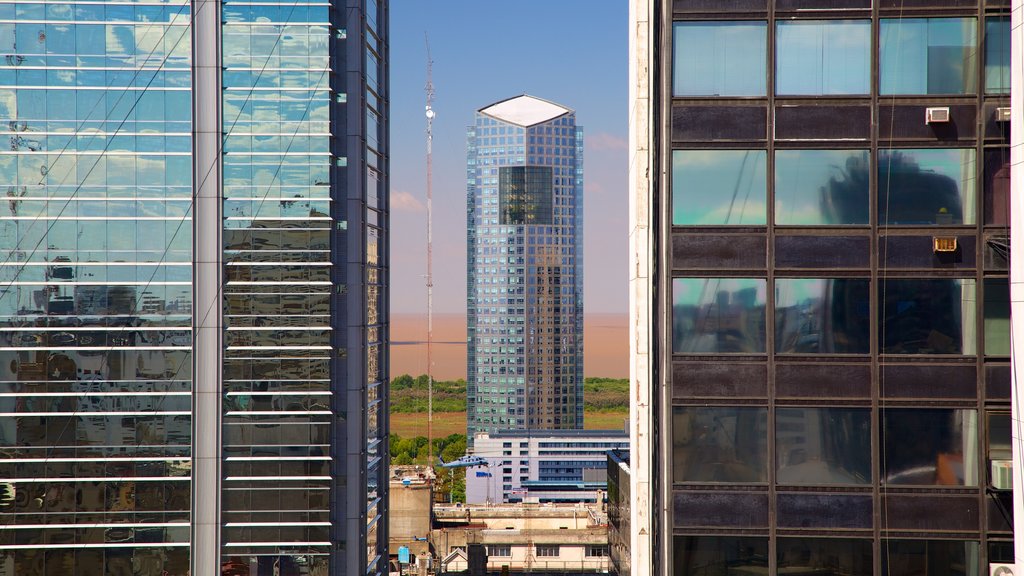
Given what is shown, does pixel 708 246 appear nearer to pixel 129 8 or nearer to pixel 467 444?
pixel 129 8

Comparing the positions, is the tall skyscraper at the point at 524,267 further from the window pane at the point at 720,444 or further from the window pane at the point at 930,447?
the window pane at the point at 930,447

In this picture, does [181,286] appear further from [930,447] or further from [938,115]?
[938,115]

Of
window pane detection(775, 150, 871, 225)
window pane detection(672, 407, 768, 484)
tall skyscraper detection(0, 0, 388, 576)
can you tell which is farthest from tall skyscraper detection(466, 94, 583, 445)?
window pane detection(775, 150, 871, 225)

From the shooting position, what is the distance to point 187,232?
27.5 meters

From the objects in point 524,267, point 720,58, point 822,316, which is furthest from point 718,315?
point 524,267

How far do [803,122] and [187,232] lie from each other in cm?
1954

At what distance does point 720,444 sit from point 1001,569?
499 centimetres

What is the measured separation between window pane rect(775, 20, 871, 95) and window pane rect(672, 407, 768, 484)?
5.78 metres

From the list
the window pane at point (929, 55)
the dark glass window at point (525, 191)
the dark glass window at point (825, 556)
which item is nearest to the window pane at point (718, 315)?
the dark glass window at point (825, 556)

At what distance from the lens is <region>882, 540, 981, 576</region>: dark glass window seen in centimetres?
1494

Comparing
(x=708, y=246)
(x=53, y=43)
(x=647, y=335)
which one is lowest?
(x=647, y=335)

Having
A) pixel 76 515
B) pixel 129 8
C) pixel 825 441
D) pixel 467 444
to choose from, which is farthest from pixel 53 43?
pixel 467 444

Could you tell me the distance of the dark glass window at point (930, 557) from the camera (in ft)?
49.0

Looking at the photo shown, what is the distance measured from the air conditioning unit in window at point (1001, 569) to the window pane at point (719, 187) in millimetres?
6979
